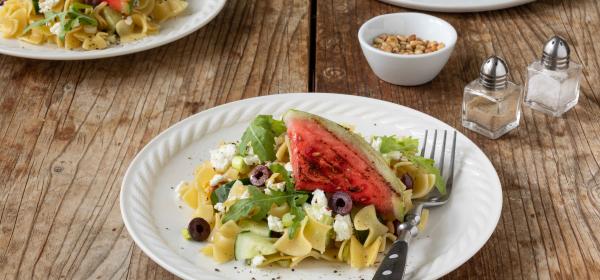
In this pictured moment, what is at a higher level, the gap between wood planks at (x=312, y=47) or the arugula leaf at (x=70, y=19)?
the arugula leaf at (x=70, y=19)

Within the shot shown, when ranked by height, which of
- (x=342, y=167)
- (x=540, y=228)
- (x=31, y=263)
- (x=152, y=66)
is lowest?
(x=152, y=66)

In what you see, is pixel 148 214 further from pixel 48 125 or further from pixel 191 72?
pixel 191 72

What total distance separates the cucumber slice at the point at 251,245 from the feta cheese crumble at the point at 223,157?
197 mm

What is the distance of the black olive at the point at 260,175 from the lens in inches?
70.8

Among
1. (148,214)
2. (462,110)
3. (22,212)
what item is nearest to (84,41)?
(22,212)

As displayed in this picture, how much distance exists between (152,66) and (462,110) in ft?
2.91

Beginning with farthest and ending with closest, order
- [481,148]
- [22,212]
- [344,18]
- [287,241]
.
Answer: [344,18] < [481,148] < [22,212] < [287,241]

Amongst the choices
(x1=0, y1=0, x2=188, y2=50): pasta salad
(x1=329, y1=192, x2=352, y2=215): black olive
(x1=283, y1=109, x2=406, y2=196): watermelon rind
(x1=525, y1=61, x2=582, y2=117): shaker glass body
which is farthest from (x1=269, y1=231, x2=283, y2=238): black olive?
(x1=0, y1=0, x2=188, y2=50): pasta salad

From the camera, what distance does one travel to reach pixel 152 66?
8.54 ft

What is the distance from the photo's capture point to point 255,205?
172 centimetres

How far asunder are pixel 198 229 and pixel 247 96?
72cm

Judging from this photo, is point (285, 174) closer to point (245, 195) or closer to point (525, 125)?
point (245, 195)

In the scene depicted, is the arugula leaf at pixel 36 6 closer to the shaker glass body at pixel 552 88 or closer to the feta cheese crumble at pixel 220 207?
the feta cheese crumble at pixel 220 207

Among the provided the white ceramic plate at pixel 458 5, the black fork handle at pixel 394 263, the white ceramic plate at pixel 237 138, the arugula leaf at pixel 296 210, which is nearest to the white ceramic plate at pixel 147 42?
the white ceramic plate at pixel 237 138
